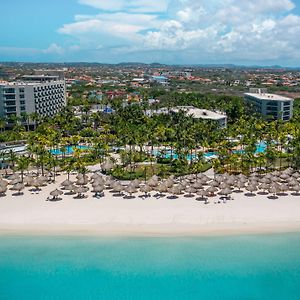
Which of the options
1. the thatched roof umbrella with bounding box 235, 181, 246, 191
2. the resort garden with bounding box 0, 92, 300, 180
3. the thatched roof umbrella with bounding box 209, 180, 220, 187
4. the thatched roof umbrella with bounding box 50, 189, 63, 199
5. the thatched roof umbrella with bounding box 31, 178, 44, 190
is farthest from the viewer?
the resort garden with bounding box 0, 92, 300, 180

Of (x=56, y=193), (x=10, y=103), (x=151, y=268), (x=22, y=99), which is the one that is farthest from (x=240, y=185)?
(x=10, y=103)

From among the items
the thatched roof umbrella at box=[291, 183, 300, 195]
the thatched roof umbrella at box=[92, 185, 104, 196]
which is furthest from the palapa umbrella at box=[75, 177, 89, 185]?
the thatched roof umbrella at box=[291, 183, 300, 195]

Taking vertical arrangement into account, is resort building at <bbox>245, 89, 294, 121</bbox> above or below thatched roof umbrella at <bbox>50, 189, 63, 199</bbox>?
above

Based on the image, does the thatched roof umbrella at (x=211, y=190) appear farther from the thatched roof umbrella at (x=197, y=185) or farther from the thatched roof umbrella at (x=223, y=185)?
the thatched roof umbrella at (x=197, y=185)

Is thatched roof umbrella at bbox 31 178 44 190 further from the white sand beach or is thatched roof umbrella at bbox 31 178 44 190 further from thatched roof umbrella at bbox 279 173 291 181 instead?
thatched roof umbrella at bbox 279 173 291 181

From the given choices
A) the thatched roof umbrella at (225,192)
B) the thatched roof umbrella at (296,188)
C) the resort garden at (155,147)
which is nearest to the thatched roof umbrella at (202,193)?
the thatched roof umbrella at (225,192)

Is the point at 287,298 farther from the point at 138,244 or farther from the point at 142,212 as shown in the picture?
the point at 142,212
